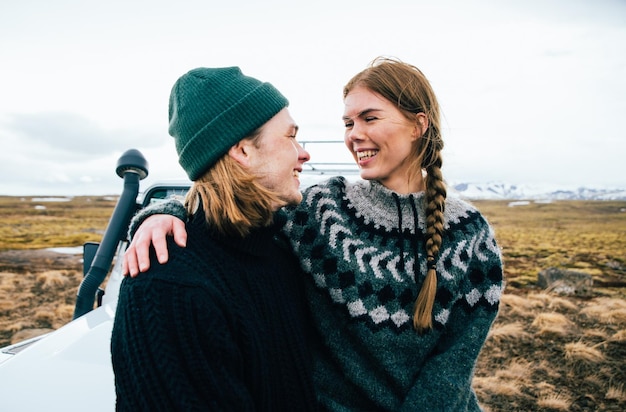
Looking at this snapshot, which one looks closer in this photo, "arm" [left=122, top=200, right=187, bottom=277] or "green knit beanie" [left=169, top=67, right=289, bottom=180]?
"arm" [left=122, top=200, right=187, bottom=277]

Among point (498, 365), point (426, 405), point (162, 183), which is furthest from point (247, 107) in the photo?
point (498, 365)

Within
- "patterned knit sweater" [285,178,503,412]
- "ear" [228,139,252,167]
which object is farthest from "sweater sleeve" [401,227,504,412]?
"ear" [228,139,252,167]

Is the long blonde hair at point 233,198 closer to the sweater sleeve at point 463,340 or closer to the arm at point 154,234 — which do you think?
the arm at point 154,234

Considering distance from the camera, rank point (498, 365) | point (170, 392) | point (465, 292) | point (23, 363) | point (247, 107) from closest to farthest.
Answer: point (170, 392)
point (247, 107)
point (465, 292)
point (23, 363)
point (498, 365)

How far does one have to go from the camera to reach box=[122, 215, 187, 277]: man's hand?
1115 mm

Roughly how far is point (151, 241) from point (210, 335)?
38 cm

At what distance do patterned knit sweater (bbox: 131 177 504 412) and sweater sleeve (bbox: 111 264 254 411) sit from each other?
0.44 metres

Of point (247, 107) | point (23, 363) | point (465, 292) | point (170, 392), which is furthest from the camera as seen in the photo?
point (23, 363)

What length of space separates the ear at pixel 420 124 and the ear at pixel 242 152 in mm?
781

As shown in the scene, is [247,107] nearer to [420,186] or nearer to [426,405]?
[420,186]

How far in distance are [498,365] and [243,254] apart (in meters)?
4.62

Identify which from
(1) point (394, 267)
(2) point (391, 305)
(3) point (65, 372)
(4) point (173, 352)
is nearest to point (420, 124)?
(1) point (394, 267)

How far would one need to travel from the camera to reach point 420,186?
1.77 m

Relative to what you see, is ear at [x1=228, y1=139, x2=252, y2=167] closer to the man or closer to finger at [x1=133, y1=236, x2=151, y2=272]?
the man
